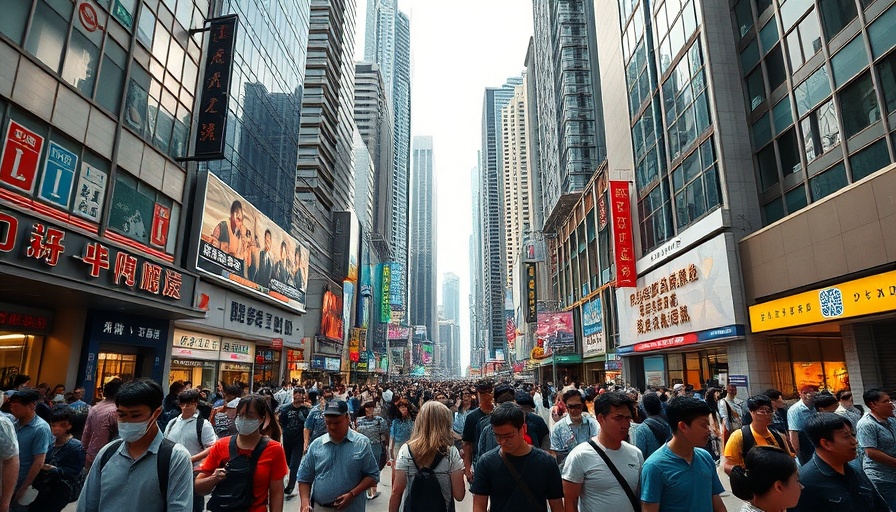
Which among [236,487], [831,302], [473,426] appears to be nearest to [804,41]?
[831,302]

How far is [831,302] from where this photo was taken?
16969 mm

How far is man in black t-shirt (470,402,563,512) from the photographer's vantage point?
3.62 m

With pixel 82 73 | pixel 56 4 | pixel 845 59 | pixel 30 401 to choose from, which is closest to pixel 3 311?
pixel 82 73

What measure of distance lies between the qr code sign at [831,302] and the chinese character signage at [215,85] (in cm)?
2422

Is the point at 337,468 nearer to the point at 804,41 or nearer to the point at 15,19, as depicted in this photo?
the point at 15,19

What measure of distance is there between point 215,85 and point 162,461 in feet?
81.2

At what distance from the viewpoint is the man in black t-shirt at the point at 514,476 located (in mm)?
3617

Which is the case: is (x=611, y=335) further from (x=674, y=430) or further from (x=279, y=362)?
(x=674, y=430)

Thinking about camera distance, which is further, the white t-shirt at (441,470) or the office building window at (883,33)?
the office building window at (883,33)

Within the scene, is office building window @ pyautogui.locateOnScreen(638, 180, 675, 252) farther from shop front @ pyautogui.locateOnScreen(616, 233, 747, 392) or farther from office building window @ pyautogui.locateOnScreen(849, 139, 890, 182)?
office building window @ pyautogui.locateOnScreen(849, 139, 890, 182)

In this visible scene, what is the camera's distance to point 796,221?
61.9 feet

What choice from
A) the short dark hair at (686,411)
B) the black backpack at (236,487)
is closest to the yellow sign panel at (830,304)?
the short dark hair at (686,411)

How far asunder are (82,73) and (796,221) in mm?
25154

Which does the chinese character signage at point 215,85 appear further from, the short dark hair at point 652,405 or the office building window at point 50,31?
the short dark hair at point 652,405
